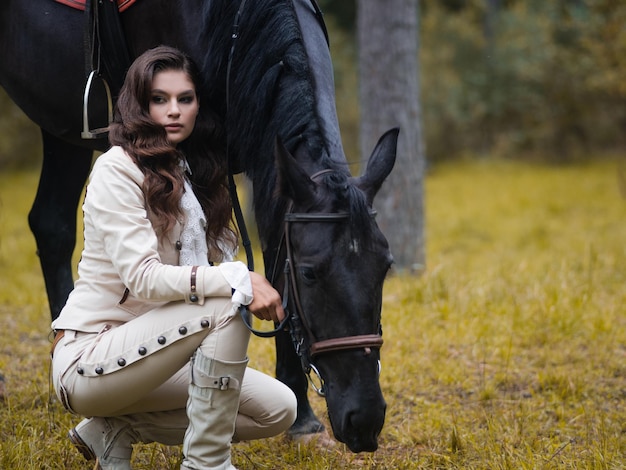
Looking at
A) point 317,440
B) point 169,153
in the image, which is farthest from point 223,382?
point 317,440

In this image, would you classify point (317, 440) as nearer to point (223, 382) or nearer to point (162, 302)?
point (223, 382)

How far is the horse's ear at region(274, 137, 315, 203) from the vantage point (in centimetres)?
208

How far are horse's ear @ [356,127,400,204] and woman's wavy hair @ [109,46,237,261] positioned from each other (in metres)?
0.59

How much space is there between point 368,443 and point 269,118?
106 centimetres

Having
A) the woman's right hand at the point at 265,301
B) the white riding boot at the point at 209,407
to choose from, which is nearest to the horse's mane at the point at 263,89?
the woman's right hand at the point at 265,301

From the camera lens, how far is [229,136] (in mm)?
2574

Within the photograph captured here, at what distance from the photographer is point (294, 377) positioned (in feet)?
10.1

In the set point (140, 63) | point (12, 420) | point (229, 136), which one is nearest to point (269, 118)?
point (229, 136)

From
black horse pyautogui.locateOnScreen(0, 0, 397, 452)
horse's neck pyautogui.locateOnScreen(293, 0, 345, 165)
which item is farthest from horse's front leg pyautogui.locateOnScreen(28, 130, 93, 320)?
horse's neck pyautogui.locateOnScreen(293, 0, 345, 165)

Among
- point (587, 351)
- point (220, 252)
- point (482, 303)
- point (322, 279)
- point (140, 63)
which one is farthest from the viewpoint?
point (482, 303)

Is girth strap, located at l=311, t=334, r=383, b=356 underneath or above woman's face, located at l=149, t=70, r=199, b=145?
underneath

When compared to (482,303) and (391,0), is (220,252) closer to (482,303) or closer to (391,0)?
(482,303)

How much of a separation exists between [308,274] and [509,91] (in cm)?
1631

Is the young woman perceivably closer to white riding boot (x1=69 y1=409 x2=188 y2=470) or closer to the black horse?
white riding boot (x1=69 y1=409 x2=188 y2=470)
